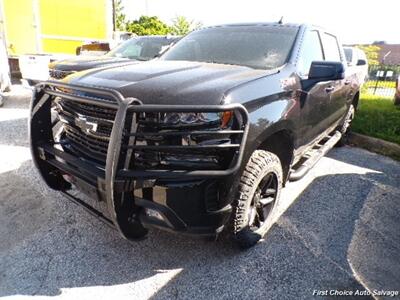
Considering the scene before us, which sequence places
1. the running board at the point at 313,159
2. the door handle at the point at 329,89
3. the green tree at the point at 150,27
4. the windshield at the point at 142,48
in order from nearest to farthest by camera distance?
the running board at the point at 313,159 → the door handle at the point at 329,89 → the windshield at the point at 142,48 → the green tree at the point at 150,27

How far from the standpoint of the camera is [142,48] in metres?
7.40

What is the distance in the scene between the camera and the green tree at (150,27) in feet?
76.1

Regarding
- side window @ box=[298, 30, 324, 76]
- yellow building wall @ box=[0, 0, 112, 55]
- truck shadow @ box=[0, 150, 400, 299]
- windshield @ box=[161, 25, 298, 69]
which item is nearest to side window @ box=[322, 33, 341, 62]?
side window @ box=[298, 30, 324, 76]

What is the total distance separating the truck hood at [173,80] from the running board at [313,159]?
4.00 feet

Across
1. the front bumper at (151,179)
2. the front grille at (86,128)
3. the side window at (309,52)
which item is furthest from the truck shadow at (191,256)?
the side window at (309,52)

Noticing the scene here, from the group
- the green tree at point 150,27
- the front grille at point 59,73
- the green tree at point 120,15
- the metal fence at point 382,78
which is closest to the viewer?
the front grille at point 59,73

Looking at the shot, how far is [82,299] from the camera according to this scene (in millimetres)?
2350

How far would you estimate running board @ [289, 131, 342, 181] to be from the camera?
363 centimetres

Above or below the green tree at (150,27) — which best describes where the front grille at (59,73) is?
above

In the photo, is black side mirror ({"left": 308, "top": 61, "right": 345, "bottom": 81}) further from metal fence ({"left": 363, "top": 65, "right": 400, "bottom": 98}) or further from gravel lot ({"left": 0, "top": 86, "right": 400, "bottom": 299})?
metal fence ({"left": 363, "top": 65, "right": 400, "bottom": 98})

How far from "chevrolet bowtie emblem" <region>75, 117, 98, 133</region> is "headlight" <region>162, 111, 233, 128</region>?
58 centimetres

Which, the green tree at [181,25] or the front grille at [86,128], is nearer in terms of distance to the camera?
the front grille at [86,128]

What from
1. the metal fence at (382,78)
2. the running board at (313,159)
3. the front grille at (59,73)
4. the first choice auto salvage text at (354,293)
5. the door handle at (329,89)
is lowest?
the metal fence at (382,78)

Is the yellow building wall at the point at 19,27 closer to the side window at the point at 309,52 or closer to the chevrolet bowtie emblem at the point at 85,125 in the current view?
the chevrolet bowtie emblem at the point at 85,125
